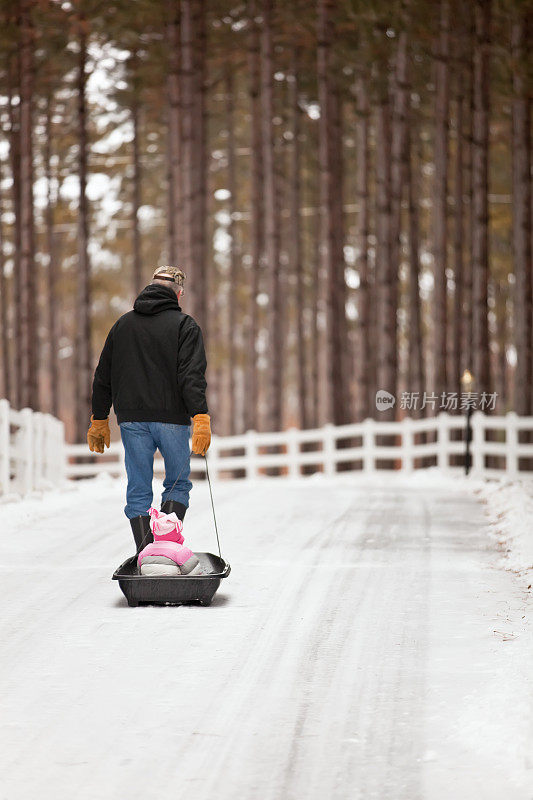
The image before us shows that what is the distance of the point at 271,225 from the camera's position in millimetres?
23062

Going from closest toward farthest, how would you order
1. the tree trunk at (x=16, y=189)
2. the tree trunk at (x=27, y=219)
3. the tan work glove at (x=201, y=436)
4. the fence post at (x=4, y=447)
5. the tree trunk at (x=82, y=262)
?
the tan work glove at (x=201, y=436) < the fence post at (x=4, y=447) < the tree trunk at (x=27, y=219) < the tree trunk at (x=16, y=189) < the tree trunk at (x=82, y=262)

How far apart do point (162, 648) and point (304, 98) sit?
26.4 metres

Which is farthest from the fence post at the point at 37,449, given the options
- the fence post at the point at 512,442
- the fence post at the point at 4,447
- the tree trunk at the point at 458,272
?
the tree trunk at the point at 458,272

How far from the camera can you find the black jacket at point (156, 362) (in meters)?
7.14

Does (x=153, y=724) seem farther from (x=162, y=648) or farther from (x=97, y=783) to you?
(x=162, y=648)

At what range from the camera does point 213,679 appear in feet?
16.9

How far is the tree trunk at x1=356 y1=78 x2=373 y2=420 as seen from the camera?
24.1 meters

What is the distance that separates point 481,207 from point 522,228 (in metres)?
0.88

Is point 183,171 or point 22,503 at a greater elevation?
point 183,171

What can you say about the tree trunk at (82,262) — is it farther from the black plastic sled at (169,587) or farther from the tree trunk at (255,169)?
the black plastic sled at (169,587)

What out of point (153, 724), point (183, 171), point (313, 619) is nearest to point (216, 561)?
point (313, 619)

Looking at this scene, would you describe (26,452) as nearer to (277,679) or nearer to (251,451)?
(251,451)

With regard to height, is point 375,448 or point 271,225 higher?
point 271,225

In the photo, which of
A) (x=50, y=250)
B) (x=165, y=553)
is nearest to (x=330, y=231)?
(x=50, y=250)
